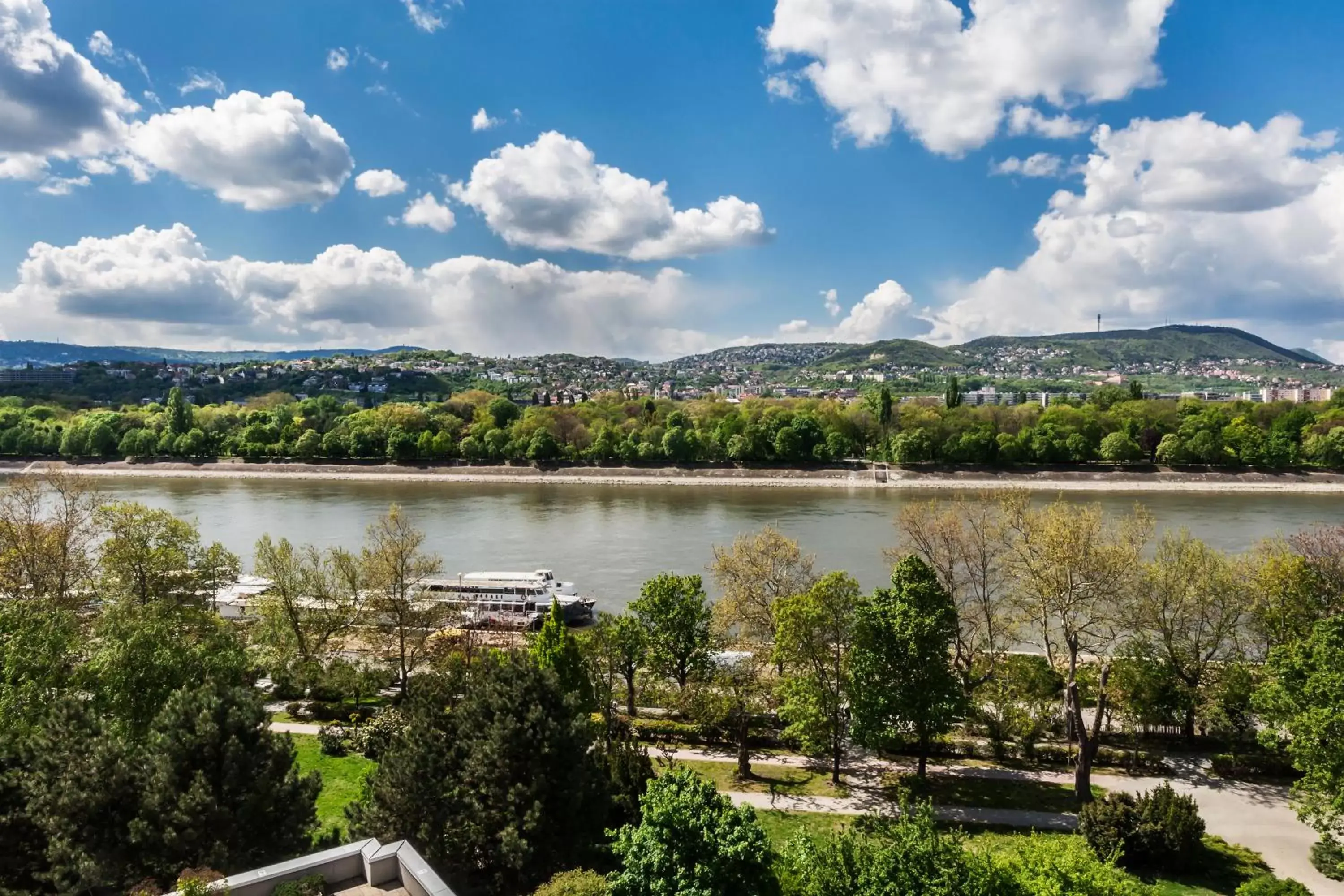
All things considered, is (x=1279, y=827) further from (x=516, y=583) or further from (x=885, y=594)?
(x=516, y=583)

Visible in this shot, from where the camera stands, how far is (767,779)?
52.4 ft

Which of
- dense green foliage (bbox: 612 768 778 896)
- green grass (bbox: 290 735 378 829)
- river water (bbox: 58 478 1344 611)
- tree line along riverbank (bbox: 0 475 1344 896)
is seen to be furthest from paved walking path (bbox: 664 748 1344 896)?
river water (bbox: 58 478 1344 611)

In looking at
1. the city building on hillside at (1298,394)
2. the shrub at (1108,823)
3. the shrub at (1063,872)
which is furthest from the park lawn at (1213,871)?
the city building on hillside at (1298,394)

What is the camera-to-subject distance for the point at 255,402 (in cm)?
12975

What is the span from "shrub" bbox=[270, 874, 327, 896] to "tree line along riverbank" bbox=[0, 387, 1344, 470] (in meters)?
65.8

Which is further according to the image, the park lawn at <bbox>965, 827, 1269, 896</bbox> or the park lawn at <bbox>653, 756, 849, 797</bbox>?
the park lawn at <bbox>653, 756, 849, 797</bbox>

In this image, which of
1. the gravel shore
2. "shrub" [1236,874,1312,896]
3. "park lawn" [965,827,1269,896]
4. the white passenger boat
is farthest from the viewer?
the gravel shore

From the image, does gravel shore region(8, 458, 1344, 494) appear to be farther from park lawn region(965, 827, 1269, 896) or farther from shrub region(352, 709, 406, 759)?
shrub region(352, 709, 406, 759)

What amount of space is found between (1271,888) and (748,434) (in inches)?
2592

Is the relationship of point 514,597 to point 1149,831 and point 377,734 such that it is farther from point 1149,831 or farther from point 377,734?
point 1149,831

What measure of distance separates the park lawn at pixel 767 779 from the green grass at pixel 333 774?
20.1 feet

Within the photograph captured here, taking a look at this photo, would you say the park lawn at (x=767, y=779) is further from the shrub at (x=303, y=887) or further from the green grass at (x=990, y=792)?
the shrub at (x=303, y=887)

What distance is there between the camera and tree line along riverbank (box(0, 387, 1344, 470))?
69000 millimetres

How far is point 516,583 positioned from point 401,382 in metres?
158
